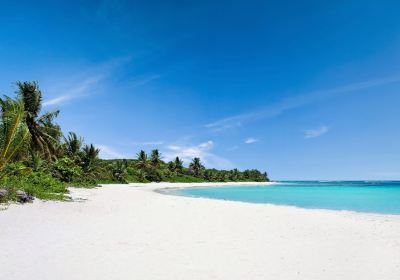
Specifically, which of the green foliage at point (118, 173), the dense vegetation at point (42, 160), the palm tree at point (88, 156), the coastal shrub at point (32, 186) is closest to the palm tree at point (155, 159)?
the dense vegetation at point (42, 160)

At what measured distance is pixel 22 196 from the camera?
13.2 metres

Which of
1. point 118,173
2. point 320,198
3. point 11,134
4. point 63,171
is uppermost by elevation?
point 118,173

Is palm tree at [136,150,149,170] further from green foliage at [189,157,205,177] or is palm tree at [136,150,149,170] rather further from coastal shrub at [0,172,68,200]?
coastal shrub at [0,172,68,200]

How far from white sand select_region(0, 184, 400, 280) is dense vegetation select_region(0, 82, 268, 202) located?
3780 mm

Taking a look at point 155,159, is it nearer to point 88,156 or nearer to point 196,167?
point 196,167

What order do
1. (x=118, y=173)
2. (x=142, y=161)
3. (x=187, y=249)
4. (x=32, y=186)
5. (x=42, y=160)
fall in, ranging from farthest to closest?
(x=142, y=161) < (x=118, y=173) < (x=42, y=160) < (x=32, y=186) < (x=187, y=249)

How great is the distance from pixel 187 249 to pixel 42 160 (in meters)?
22.6

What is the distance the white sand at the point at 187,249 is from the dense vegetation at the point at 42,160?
149 inches

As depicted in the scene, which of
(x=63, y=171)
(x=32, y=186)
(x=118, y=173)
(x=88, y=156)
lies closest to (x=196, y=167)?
(x=118, y=173)

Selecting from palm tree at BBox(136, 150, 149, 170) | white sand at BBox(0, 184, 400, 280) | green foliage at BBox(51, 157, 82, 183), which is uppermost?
palm tree at BBox(136, 150, 149, 170)

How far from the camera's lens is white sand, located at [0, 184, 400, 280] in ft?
17.6

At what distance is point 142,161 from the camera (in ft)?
229

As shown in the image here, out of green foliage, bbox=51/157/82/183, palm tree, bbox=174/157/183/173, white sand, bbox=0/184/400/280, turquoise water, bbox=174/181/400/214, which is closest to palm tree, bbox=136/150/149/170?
palm tree, bbox=174/157/183/173

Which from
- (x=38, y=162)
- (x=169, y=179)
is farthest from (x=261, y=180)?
(x=38, y=162)
